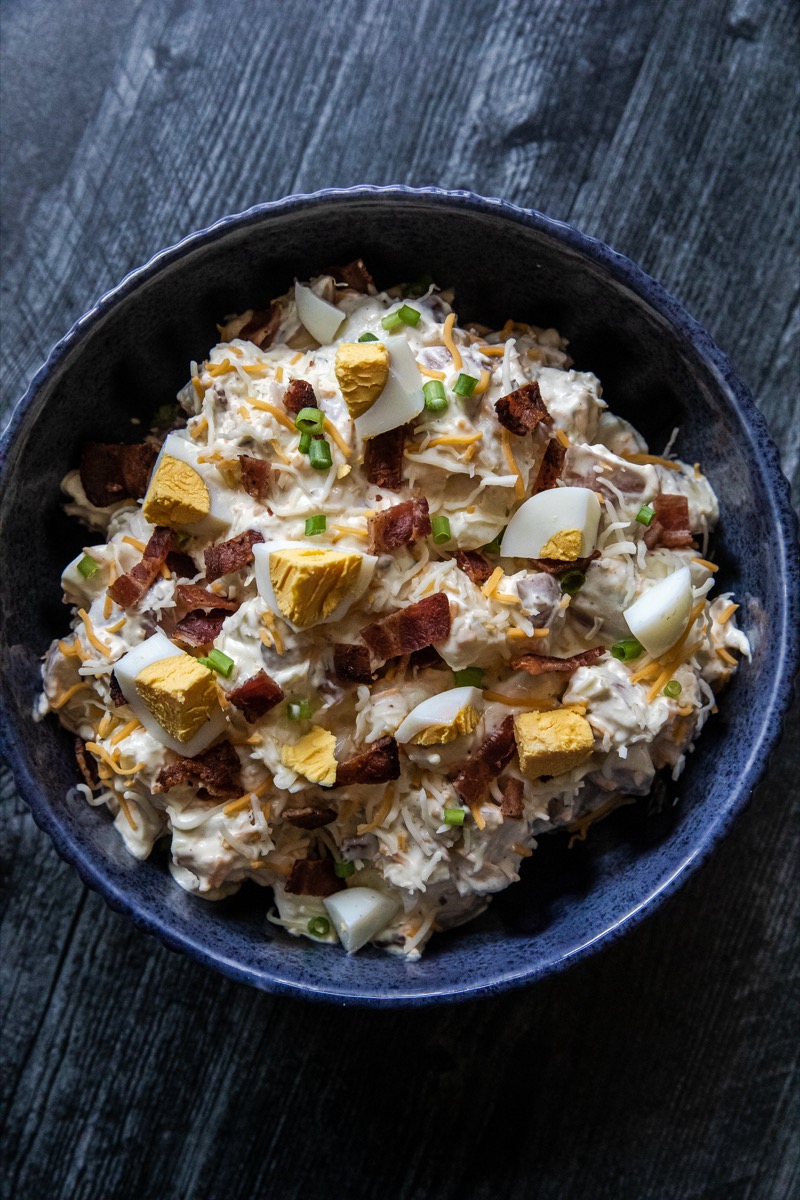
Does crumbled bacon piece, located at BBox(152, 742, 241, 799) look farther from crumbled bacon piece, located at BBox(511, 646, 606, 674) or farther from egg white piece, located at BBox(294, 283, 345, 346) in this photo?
egg white piece, located at BBox(294, 283, 345, 346)

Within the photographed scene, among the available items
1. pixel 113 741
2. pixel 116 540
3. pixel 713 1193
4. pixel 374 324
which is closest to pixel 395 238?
pixel 374 324

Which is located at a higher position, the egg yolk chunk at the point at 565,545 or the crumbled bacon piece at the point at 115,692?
→ the egg yolk chunk at the point at 565,545

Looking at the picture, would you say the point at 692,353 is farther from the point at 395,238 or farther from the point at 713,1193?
the point at 713,1193

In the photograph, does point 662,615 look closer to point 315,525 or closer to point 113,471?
point 315,525

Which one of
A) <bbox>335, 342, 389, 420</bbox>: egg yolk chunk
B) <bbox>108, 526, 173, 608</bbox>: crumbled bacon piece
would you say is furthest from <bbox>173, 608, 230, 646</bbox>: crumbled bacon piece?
<bbox>335, 342, 389, 420</bbox>: egg yolk chunk

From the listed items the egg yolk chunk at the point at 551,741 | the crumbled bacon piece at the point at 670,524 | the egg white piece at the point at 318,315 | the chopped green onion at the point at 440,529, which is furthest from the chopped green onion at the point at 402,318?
the egg yolk chunk at the point at 551,741

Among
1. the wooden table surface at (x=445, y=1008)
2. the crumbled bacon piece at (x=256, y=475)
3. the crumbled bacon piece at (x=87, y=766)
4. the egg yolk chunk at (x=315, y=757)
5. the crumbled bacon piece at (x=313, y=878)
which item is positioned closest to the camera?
the egg yolk chunk at (x=315, y=757)

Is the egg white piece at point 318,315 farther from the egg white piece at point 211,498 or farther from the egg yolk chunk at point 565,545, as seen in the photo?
the egg yolk chunk at point 565,545

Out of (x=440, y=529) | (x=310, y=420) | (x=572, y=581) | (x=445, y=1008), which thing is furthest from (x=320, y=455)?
(x=445, y=1008)
